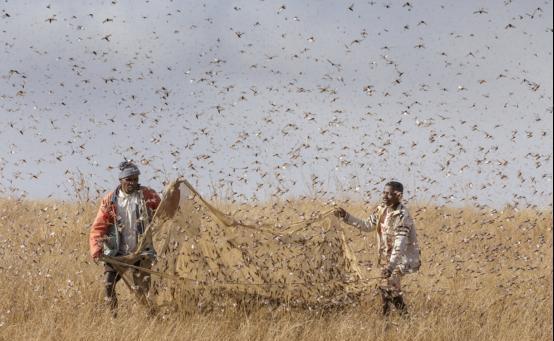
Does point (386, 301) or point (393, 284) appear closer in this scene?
point (393, 284)

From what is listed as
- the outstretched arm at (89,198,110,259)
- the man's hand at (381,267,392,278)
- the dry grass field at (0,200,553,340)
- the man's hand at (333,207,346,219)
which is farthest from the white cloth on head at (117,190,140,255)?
the man's hand at (381,267,392,278)

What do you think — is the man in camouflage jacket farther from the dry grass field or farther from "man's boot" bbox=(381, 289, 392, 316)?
the dry grass field

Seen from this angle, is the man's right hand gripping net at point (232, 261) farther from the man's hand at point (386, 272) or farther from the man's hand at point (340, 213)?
the man's hand at point (386, 272)

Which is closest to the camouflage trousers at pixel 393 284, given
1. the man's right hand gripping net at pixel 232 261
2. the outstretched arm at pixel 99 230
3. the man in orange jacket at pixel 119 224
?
the man's right hand gripping net at pixel 232 261

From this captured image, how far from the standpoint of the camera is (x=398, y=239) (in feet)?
27.2

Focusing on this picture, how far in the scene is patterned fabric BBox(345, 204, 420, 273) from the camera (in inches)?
325

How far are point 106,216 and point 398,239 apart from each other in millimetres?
3254

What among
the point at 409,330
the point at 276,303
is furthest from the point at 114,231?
the point at 409,330

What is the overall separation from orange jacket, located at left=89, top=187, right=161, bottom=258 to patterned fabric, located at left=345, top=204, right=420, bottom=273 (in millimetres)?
2616

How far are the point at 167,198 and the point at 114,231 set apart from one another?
68 centimetres

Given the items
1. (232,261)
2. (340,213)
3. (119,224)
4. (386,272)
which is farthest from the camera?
(340,213)

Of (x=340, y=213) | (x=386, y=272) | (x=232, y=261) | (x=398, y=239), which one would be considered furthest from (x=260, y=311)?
(x=398, y=239)

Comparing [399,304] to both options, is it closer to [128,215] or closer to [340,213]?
[340,213]

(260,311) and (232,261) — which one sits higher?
(232,261)
